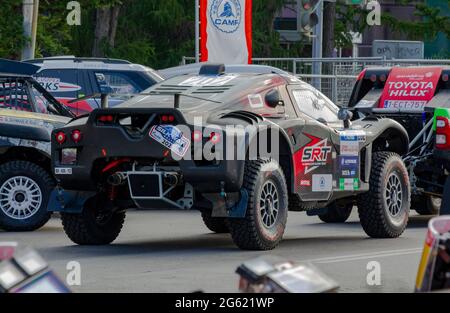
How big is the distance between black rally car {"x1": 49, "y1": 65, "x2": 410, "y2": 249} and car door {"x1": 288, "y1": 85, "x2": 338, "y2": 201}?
12 millimetres

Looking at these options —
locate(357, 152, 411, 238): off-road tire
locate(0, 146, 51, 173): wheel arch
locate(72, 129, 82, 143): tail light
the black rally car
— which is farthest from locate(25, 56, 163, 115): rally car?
locate(72, 129, 82, 143): tail light

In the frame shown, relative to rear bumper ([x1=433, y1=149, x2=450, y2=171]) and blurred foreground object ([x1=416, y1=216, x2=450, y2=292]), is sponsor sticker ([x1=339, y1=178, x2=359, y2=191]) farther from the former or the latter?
blurred foreground object ([x1=416, y1=216, x2=450, y2=292])

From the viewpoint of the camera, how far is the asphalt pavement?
9.95 meters

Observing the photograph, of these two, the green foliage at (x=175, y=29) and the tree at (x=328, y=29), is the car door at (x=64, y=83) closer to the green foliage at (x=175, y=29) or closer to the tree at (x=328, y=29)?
the green foliage at (x=175, y=29)

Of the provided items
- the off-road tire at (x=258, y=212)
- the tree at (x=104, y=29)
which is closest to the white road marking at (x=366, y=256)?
the off-road tire at (x=258, y=212)

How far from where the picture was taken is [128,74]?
19.6 m

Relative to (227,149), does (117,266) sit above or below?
below

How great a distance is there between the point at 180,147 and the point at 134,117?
2.24 ft

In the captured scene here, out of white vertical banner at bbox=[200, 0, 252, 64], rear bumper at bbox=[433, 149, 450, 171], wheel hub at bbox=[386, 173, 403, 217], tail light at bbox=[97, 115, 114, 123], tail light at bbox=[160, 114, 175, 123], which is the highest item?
white vertical banner at bbox=[200, 0, 252, 64]

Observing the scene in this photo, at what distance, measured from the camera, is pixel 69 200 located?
12.6m

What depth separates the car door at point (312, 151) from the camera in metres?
12.8

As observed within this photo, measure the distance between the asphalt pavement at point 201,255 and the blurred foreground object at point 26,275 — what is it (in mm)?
5043

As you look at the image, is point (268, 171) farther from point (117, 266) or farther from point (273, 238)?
point (117, 266)
